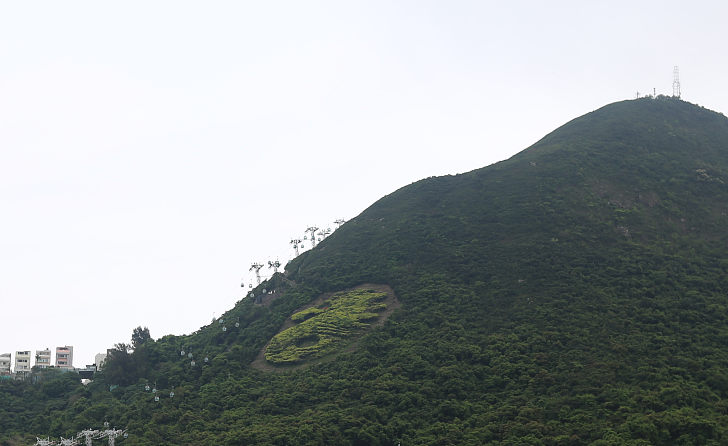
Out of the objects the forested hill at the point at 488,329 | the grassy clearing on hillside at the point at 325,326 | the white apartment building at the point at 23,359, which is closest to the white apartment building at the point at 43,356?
the white apartment building at the point at 23,359

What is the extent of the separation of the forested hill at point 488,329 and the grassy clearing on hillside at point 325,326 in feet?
0.69

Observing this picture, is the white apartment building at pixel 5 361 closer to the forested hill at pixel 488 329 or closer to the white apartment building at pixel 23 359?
the white apartment building at pixel 23 359

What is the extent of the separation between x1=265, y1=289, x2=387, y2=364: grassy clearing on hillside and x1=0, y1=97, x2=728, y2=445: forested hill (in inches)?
8.3

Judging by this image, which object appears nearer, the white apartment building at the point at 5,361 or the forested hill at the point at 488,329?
the forested hill at the point at 488,329

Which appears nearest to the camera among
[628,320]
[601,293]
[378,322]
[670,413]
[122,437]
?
[670,413]

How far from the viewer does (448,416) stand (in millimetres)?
49688

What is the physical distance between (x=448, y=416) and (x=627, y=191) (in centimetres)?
4239

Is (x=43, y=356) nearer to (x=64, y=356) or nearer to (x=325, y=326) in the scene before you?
(x=64, y=356)

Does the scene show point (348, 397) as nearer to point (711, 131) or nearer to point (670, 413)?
point (670, 413)

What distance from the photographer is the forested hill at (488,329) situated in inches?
1852

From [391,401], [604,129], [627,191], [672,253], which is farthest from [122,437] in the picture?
[604,129]

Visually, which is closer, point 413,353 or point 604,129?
point 413,353

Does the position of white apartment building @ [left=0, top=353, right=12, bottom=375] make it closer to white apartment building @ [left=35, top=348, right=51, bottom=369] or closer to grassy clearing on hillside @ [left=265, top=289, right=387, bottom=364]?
white apartment building @ [left=35, top=348, right=51, bottom=369]

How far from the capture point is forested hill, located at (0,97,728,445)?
4703 cm
